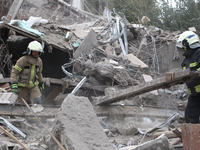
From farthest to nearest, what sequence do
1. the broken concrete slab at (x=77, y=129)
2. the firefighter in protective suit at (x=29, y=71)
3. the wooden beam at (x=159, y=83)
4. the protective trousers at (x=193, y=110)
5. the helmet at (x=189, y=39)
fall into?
the firefighter in protective suit at (x=29, y=71) < the helmet at (x=189, y=39) < the protective trousers at (x=193, y=110) < the wooden beam at (x=159, y=83) < the broken concrete slab at (x=77, y=129)

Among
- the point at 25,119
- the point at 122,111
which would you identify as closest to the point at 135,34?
the point at 122,111

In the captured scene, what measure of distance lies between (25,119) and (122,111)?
7.44 ft

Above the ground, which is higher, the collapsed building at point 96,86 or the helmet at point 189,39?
the helmet at point 189,39

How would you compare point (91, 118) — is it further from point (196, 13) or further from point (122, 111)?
point (196, 13)

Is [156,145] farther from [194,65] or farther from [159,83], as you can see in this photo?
[194,65]

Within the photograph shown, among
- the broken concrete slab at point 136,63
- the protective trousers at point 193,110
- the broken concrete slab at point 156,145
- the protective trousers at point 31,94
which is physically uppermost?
the broken concrete slab at point 136,63

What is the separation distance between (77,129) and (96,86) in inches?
174

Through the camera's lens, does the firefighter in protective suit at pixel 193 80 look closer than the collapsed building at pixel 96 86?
No

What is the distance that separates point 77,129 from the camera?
2508 mm

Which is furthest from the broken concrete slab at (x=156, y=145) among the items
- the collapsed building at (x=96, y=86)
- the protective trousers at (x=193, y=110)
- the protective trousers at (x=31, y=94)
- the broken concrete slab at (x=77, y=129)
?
the protective trousers at (x=31, y=94)

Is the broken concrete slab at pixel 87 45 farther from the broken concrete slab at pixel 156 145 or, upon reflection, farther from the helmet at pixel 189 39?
the broken concrete slab at pixel 156 145

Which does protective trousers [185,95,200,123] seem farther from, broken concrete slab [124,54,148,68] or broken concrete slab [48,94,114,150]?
broken concrete slab [124,54,148,68]

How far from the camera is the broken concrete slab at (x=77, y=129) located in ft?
7.71

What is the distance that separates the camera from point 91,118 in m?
2.78
